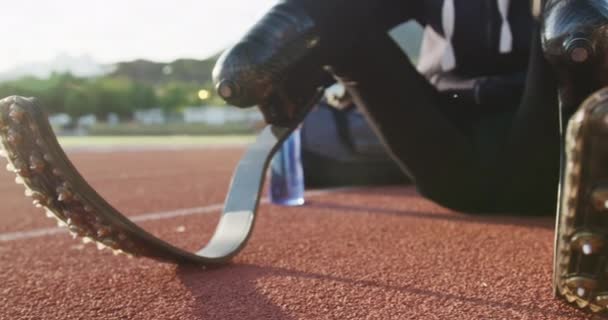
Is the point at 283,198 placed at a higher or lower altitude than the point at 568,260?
lower

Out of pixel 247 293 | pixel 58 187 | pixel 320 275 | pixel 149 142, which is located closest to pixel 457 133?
pixel 320 275

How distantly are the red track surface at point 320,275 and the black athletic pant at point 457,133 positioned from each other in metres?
0.10

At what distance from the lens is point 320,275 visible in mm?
976

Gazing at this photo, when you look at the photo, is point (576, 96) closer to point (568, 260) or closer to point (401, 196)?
point (568, 260)

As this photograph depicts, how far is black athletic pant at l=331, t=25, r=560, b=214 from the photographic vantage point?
111 cm

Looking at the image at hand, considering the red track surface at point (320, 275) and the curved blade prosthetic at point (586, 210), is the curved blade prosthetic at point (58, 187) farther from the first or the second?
the curved blade prosthetic at point (586, 210)

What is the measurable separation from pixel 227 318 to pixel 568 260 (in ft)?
1.37

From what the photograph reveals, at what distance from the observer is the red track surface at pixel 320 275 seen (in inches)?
31.4

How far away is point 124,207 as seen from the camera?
7.29 ft

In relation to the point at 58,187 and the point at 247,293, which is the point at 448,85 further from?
the point at 58,187

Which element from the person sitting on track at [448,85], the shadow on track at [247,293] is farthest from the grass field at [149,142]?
the shadow on track at [247,293]

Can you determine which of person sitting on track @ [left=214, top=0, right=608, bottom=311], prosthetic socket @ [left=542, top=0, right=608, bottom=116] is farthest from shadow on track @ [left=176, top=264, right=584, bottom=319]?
prosthetic socket @ [left=542, top=0, right=608, bottom=116]

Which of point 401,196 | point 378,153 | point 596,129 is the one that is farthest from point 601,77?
point 378,153

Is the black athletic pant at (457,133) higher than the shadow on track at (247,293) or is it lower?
higher
